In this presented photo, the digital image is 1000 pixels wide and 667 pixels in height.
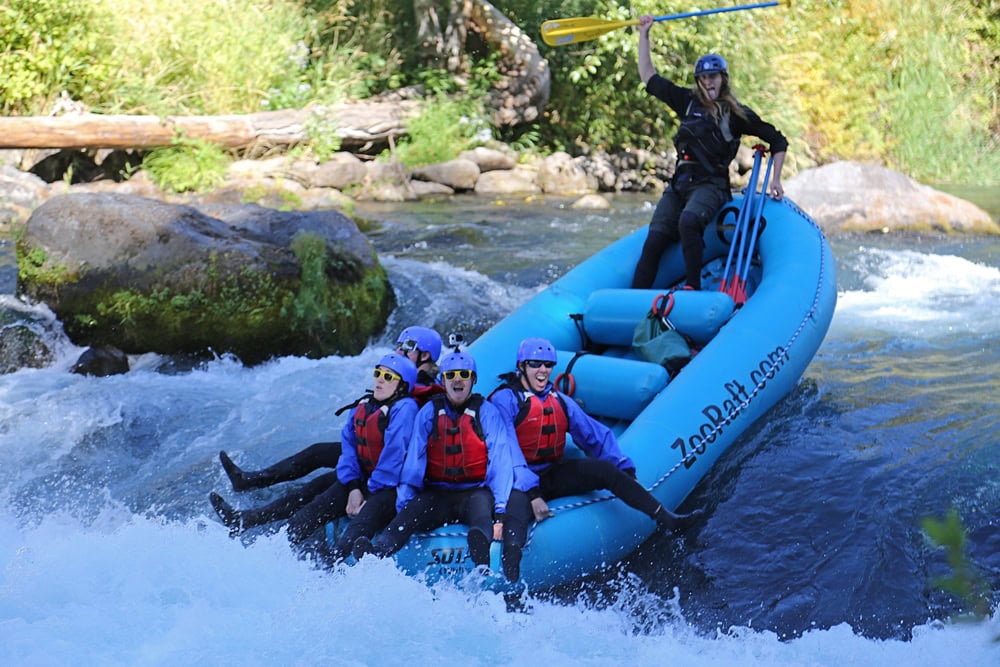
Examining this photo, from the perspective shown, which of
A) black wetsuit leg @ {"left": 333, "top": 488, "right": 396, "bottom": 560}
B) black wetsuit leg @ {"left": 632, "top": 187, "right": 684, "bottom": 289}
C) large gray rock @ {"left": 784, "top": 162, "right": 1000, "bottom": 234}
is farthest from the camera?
large gray rock @ {"left": 784, "top": 162, "right": 1000, "bottom": 234}

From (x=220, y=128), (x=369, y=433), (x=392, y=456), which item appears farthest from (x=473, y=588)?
(x=220, y=128)

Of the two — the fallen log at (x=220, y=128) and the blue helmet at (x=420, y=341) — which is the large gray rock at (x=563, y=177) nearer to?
the fallen log at (x=220, y=128)

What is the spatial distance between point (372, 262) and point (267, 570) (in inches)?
123

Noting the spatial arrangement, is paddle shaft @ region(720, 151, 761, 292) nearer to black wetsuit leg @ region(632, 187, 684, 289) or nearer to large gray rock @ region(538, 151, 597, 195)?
black wetsuit leg @ region(632, 187, 684, 289)

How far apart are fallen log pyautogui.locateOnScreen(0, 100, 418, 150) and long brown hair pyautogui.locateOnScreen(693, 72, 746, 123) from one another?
19.8 ft

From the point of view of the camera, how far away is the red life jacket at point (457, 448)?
340 cm

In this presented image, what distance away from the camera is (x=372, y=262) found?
20.3 ft

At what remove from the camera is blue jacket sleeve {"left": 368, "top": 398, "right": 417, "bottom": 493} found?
342cm

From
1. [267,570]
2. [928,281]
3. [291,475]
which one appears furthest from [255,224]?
[928,281]

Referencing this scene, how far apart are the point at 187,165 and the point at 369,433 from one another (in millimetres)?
6695

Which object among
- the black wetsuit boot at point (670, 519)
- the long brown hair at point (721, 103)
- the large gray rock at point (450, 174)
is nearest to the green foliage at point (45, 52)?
the large gray rock at point (450, 174)

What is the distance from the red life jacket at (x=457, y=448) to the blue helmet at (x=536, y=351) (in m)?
0.28

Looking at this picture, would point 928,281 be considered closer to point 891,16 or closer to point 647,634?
point 647,634

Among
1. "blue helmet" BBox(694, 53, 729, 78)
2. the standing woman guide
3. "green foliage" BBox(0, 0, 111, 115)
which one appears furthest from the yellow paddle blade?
"green foliage" BBox(0, 0, 111, 115)
